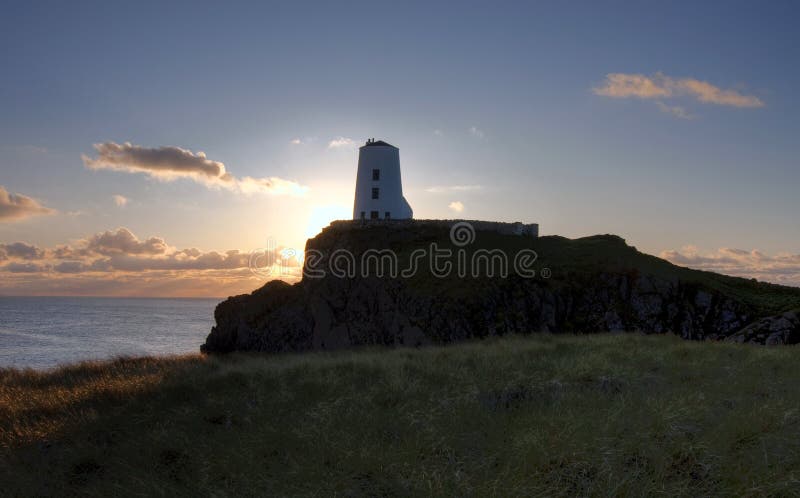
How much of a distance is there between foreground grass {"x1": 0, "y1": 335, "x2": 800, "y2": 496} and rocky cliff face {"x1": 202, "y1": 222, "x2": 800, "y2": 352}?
22.1 metres

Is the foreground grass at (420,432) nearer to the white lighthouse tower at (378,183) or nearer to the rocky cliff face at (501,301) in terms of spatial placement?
the rocky cliff face at (501,301)

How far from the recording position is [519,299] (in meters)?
37.5

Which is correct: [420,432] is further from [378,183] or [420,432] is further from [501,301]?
[378,183]

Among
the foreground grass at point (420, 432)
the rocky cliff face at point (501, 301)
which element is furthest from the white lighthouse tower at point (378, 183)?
the foreground grass at point (420, 432)

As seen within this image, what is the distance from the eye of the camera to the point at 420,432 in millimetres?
8195

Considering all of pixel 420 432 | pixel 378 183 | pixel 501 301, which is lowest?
pixel 420 432

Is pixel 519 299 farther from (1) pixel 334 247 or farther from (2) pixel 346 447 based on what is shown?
(2) pixel 346 447

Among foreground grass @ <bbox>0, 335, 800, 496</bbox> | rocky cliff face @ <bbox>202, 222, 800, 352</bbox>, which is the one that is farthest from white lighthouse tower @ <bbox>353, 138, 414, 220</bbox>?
foreground grass @ <bbox>0, 335, 800, 496</bbox>

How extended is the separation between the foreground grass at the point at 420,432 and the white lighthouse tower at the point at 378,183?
43351 millimetres

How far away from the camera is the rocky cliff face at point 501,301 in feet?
118

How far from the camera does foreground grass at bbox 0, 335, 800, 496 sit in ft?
20.4

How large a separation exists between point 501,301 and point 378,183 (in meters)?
24.6

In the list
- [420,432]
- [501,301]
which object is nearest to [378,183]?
[501,301]

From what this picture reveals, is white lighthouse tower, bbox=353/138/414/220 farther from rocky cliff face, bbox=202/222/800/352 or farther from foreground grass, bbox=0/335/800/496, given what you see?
foreground grass, bbox=0/335/800/496
